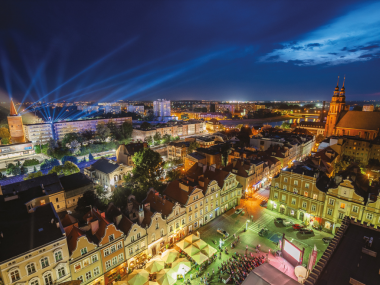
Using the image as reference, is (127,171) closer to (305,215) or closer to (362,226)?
(305,215)

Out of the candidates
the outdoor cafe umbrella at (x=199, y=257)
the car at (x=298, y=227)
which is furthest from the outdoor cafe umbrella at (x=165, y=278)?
the car at (x=298, y=227)

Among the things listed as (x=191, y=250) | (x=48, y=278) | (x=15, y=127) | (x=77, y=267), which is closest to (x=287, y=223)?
(x=191, y=250)

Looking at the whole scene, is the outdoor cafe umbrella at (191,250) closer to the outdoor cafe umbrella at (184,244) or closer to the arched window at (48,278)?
the outdoor cafe umbrella at (184,244)

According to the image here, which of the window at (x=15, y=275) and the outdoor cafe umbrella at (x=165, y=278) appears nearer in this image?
the window at (x=15, y=275)

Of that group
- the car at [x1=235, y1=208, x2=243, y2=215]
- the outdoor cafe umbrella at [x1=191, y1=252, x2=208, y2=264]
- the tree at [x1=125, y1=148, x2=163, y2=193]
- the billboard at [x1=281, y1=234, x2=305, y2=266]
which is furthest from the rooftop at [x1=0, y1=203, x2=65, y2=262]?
the car at [x1=235, y1=208, x2=243, y2=215]

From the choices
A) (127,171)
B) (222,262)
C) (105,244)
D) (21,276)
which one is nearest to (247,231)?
(222,262)

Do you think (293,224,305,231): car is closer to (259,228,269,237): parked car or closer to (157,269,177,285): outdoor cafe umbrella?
(259,228,269,237): parked car
